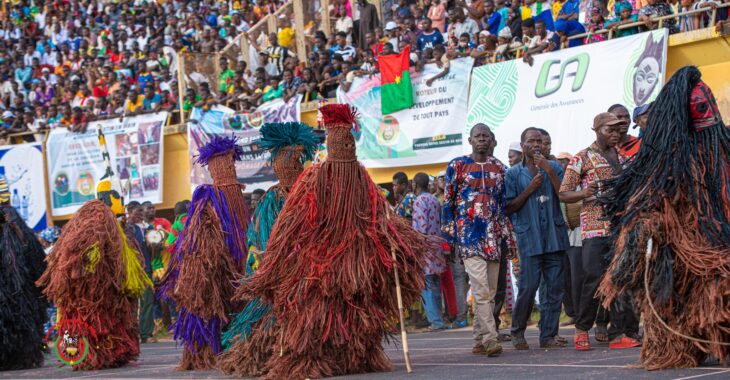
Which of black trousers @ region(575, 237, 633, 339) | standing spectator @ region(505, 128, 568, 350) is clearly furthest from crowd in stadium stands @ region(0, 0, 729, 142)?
black trousers @ region(575, 237, 633, 339)

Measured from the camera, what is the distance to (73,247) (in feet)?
35.9

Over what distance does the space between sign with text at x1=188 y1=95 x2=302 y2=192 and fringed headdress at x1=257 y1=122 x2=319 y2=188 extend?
10.3 metres

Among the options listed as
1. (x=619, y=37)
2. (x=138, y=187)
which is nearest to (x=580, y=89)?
(x=619, y=37)

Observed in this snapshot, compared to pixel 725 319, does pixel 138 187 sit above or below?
above

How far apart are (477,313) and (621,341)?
1291 millimetres

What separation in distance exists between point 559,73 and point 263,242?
763cm

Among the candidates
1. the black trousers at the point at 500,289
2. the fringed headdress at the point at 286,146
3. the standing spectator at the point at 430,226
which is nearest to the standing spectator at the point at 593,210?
the black trousers at the point at 500,289

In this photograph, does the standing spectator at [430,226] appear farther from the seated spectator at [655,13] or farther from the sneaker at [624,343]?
the sneaker at [624,343]

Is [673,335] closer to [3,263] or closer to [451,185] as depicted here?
[451,185]

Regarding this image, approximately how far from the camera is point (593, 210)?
9.56 meters

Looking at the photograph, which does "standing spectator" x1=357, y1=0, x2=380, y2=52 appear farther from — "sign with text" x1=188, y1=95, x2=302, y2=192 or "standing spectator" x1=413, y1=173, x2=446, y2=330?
"standing spectator" x1=413, y1=173, x2=446, y2=330

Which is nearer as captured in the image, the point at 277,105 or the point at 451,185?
the point at 451,185

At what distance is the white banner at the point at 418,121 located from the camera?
17.6 meters

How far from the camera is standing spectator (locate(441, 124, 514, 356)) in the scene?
380 inches
